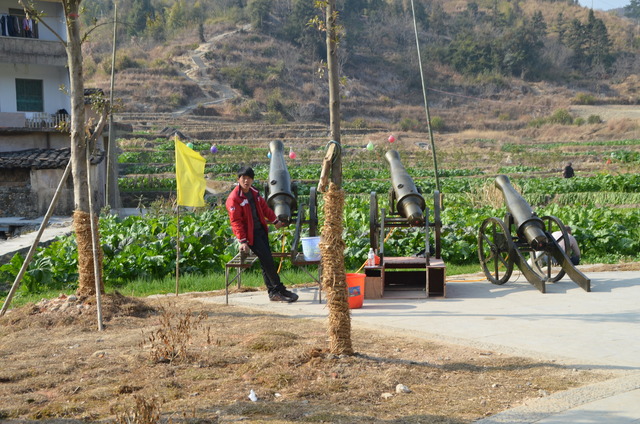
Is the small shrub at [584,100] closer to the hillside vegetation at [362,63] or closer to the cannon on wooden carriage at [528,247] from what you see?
the hillside vegetation at [362,63]

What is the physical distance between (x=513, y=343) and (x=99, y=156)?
64.3 feet

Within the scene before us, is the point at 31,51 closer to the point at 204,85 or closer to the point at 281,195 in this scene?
the point at 281,195

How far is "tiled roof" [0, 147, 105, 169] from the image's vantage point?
23.4m

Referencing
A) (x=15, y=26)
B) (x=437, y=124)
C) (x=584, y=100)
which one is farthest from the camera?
(x=584, y=100)

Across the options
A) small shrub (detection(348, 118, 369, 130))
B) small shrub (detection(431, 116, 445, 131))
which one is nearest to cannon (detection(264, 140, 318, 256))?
small shrub (detection(348, 118, 369, 130))

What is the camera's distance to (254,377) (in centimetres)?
608

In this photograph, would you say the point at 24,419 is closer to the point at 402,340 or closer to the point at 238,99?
the point at 402,340

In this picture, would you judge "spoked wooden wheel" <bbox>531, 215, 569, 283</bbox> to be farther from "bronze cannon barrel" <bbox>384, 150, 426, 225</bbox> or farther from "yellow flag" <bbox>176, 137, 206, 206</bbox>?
"yellow flag" <bbox>176, 137, 206, 206</bbox>

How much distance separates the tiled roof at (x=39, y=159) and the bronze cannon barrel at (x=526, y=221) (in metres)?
15.0

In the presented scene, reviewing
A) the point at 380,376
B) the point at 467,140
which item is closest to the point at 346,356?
the point at 380,376

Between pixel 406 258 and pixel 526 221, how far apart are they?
180cm

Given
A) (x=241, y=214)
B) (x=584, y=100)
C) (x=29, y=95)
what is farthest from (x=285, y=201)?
(x=584, y=100)

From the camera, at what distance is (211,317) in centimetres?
886

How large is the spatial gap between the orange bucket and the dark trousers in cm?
102
